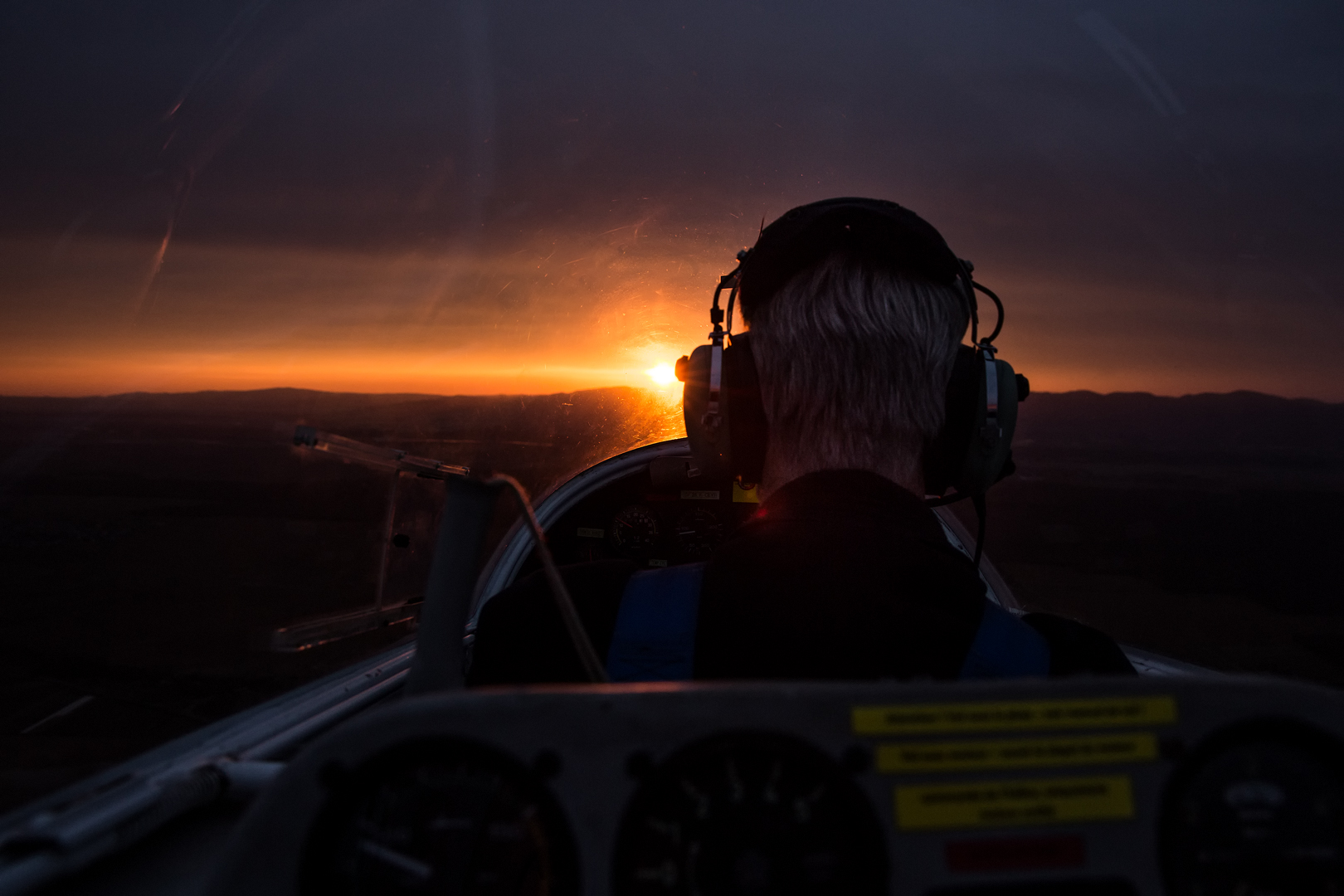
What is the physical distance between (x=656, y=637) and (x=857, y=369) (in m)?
0.48

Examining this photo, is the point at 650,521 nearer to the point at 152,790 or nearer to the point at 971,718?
the point at 152,790

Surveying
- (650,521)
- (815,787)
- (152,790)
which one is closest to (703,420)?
(815,787)

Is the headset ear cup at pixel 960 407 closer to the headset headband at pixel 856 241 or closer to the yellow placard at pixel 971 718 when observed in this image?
the headset headband at pixel 856 241

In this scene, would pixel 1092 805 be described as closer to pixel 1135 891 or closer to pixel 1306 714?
pixel 1135 891

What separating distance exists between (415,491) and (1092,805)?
1.14 meters

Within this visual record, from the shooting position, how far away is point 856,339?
1.01m

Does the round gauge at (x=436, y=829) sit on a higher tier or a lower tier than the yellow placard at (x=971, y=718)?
lower

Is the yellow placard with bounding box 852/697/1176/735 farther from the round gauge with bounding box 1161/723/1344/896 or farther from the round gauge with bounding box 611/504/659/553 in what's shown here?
the round gauge with bounding box 611/504/659/553

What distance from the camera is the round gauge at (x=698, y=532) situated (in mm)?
2711

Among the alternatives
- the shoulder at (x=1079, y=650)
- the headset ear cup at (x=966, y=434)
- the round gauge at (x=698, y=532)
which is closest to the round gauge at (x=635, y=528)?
the round gauge at (x=698, y=532)

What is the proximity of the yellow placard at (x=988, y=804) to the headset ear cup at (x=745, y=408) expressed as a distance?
69 centimetres

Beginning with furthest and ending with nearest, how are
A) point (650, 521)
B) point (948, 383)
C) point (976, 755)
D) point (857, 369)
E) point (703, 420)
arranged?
point (650, 521)
point (703, 420)
point (948, 383)
point (857, 369)
point (976, 755)

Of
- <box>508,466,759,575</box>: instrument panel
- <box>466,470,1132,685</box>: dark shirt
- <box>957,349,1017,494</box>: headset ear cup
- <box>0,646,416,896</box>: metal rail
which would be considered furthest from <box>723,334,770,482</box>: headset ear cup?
<box>508,466,759,575</box>: instrument panel

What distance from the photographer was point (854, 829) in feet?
1.78
